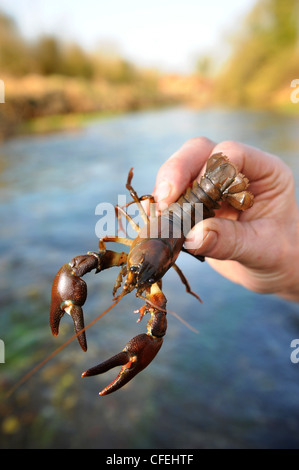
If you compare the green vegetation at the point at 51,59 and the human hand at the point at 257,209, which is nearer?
the human hand at the point at 257,209

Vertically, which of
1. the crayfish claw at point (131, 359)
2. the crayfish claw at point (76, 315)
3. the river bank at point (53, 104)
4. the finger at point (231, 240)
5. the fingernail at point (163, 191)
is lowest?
the crayfish claw at point (131, 359)

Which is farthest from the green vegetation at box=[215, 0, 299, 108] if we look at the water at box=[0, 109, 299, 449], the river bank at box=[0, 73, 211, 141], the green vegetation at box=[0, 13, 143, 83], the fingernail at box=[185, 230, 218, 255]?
the fingernail at box=[185, 230, 218, 255]

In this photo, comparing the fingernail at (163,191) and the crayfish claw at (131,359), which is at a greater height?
the fingernail at (163,191)

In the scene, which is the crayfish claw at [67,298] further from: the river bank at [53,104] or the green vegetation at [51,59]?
the green vegetation at [51,59]

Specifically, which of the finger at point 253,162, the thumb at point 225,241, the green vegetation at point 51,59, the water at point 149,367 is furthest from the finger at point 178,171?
the green vegetation at point 51,59

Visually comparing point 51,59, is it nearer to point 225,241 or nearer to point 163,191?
point 163,191

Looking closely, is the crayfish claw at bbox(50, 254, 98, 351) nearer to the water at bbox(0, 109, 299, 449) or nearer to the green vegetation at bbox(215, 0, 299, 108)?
the water at bbox(0, 109, 299, 449)
